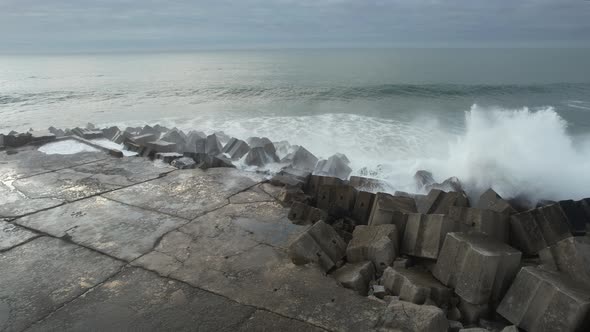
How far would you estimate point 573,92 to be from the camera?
1147 inches

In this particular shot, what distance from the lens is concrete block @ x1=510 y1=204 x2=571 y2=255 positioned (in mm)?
4441

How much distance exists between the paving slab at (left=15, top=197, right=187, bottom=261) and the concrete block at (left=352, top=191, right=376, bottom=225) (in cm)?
250

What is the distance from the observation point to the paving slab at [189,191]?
5.71 metres

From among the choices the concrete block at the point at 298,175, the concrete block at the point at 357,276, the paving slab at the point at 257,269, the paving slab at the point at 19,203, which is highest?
the concrete block at the point at 298,175

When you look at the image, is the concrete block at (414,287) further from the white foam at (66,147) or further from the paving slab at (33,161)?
the white foam at (66,147)

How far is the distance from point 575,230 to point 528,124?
4.14m

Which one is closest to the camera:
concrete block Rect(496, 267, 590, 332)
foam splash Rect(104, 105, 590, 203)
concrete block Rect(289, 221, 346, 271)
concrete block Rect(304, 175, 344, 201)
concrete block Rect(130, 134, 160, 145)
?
concrete block Rect(496, 267, 590, 332)

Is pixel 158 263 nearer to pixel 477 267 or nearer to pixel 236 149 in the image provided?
pixel 477 267

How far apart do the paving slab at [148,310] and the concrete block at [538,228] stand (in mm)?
3325

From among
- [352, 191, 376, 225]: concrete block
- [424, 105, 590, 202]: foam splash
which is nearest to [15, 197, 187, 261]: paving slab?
[352, 191, 376, 225]: concrete block

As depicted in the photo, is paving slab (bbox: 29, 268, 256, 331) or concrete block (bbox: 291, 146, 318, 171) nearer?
paving slab (bbox: 29, 268, 256, 331)

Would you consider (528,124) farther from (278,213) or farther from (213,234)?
(213,234)

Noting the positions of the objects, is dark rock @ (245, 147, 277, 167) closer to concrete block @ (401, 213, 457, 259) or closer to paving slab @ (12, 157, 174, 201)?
paving slab @ (12, 157, 174, 201)

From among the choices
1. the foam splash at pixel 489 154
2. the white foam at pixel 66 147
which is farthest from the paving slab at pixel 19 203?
the foam splash at pixel 489 154
